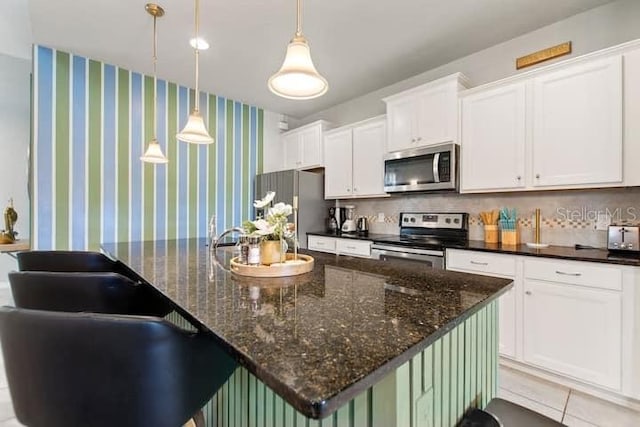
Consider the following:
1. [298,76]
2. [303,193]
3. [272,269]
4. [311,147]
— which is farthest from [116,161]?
[272,269]

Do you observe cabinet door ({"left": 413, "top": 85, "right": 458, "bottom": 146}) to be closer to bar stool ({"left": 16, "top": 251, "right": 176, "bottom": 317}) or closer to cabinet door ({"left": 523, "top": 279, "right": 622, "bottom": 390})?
cabinet door ({"left": 523, "top": 279, "right": 622, "bottom": 390})

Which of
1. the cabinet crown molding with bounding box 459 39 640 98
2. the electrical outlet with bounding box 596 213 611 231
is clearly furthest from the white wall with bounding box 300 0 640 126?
the electrical outlet with bounding box 596 213 611 231

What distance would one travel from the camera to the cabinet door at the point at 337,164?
12.5 feet

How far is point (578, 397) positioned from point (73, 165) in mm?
4541

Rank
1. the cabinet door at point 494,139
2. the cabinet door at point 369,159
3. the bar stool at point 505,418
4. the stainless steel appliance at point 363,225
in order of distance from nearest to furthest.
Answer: the bar stool at point 505,418 → the cabinet door at point 494,139 → the cabinet door at point 369,159 → the stainless steel appliance at point 363,225

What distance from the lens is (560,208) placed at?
8.02 ft

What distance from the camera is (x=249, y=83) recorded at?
12.0ft

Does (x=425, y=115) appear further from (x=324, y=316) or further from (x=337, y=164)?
(x=324, y=316)

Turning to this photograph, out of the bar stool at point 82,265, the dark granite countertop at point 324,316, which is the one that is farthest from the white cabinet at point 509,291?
the bar stool at point 82,265

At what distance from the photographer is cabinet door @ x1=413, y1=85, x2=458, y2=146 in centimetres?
277

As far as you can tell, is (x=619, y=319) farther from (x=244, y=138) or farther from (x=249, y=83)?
(x=244, y=138)

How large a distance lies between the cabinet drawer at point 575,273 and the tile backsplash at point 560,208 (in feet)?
1.81

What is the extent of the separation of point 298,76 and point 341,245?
7.76 feet

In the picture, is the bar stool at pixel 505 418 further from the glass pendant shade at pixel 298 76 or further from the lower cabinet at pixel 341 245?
the lower cabinet at pixel 341 245
